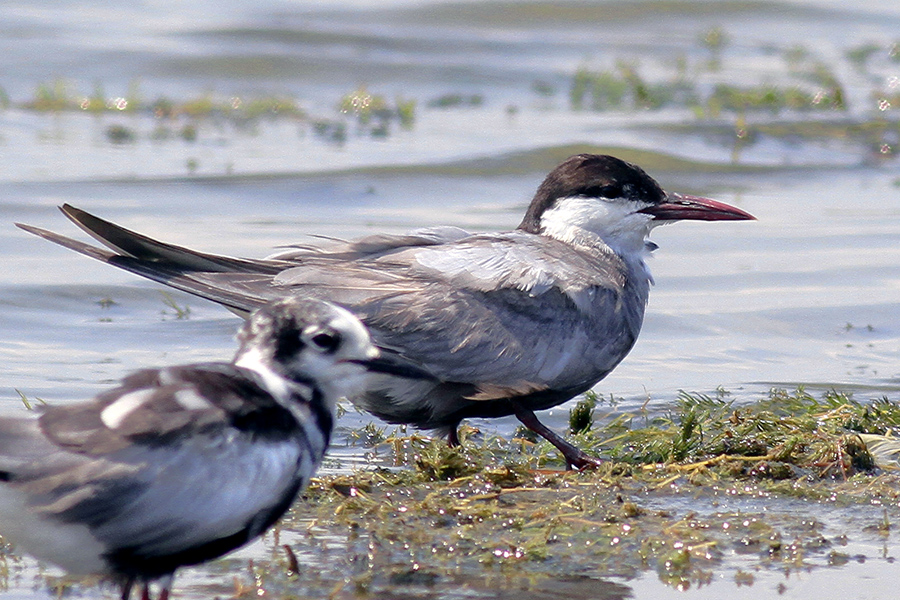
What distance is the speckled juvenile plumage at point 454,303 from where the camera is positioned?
5.86 metres

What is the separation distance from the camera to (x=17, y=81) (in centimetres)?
1541

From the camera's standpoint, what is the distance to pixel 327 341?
14.0 feet

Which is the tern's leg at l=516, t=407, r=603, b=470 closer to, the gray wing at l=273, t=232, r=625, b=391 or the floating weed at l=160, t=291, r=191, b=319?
the gray wing at l=273, t=232, r=625, b=391

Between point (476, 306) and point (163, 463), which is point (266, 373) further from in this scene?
point (476, 306)

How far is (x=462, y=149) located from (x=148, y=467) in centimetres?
967

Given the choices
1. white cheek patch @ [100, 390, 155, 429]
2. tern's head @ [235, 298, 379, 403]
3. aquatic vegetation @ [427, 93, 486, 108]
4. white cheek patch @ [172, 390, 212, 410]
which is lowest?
white cheek patch @ [100, 390, 155, 429]

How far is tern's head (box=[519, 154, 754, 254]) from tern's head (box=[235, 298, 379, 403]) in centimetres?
249

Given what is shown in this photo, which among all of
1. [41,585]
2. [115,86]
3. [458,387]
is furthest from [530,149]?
[41,585]

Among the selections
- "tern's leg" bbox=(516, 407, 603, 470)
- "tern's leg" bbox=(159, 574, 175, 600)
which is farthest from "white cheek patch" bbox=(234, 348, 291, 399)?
"tern's leg" bbox=(516, 407, 603, 470)

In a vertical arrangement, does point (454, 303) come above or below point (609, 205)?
below

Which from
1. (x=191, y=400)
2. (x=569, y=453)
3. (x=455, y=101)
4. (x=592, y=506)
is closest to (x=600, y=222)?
(x=569, y=453)

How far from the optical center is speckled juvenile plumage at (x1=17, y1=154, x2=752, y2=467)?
5.86 m

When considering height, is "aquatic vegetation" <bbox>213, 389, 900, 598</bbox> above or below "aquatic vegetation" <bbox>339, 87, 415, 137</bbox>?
below

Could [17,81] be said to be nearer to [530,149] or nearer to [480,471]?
[530,149]
